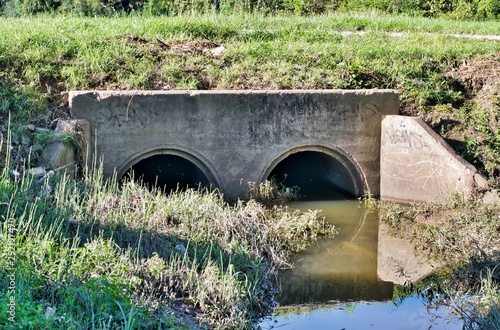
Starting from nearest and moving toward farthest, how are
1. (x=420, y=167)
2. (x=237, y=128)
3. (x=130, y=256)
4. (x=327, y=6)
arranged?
1. (x=130, y=256)
2. (x=420, y=167)
3. (x=237, y=128)
4. (x=327, y=6)

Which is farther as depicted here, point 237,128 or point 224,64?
point 224,64

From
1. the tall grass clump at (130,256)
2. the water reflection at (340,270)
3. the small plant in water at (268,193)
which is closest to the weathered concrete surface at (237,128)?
the small plant in water at (268,193)

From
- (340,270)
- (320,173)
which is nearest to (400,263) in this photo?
(340,270)

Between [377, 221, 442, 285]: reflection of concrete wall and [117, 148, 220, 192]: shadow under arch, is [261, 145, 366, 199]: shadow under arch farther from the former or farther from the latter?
[377, 221, 442, 285]: reflection of concrete wall

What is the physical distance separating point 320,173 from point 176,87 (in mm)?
3105

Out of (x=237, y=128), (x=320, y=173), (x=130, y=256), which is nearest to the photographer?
(x=130, y=256)

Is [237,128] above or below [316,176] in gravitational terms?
above

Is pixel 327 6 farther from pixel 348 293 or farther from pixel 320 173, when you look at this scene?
pixel 348 293

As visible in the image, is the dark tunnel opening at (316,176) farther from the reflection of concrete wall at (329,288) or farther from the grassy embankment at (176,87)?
the reflection of concrete wall at (329,288)

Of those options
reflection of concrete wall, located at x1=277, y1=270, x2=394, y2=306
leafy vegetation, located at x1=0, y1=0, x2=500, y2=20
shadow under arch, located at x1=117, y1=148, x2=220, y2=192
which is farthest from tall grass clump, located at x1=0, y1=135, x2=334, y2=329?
leafy vegetation, located at x1=0, y1=0, x2=500, y2=20

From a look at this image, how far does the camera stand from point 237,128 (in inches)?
399

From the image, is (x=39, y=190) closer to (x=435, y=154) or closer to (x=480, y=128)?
(x=435, y=154)

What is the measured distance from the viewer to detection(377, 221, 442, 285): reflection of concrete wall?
7.50 metres

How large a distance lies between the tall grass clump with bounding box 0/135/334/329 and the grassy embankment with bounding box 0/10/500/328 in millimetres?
17
